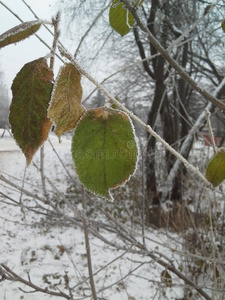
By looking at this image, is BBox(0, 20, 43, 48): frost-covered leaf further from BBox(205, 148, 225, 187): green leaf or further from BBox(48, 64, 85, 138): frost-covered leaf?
BBox(205, 148, 225, 187): green leaf

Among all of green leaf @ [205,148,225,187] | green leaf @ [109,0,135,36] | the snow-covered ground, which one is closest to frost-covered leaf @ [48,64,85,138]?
green leaf @ [205,148,225,187]

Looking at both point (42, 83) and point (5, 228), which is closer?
point (42, 83)

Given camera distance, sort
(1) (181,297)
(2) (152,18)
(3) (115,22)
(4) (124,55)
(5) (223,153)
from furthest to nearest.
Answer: (4) (124,55) < (2) (152,18) < (1) (181,297) < (3) (115,22) < (5) (223,153)

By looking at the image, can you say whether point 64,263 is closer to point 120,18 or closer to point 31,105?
point 120,18

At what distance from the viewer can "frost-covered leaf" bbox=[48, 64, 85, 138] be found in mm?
177

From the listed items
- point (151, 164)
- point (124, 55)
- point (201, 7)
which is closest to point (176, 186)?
point (151, 164)

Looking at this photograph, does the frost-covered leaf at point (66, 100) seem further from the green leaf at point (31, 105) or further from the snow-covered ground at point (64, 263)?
the snow-covered ground at point (64, 263)

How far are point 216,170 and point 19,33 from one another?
24cm

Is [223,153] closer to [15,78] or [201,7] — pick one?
[15,78]

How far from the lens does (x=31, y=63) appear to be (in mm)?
186

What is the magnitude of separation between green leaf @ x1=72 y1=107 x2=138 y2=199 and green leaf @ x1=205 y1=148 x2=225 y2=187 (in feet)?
0.47

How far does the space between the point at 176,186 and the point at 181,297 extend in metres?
1.73

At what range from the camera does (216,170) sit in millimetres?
296

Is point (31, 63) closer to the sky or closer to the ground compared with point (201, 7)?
closer to the ground
